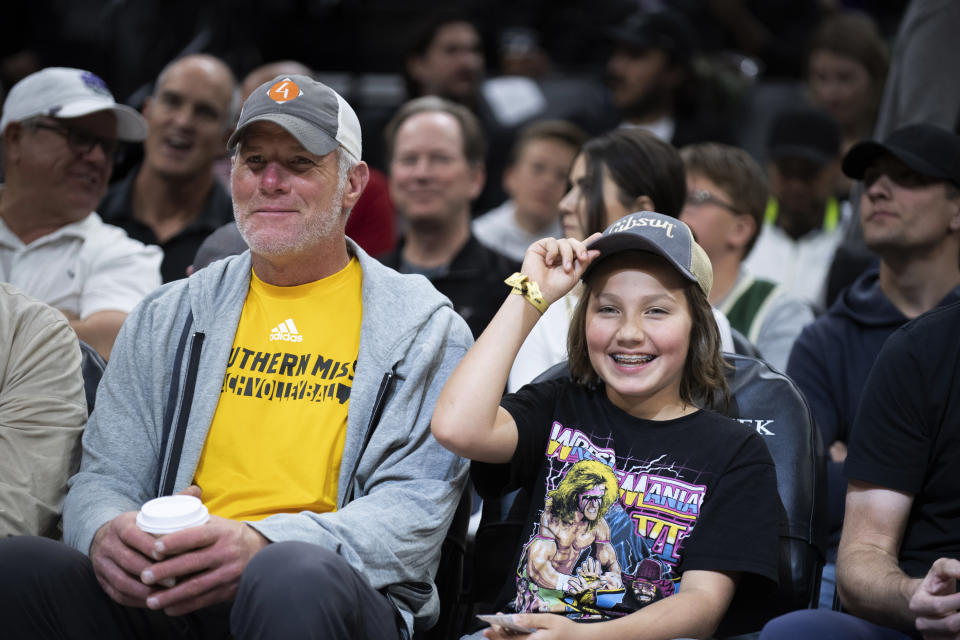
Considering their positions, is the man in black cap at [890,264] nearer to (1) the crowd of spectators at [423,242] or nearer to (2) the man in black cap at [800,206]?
(1) the crowd of spectators at [423,242]

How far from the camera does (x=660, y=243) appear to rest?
2.64 metres

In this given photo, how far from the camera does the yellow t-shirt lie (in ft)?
8.94

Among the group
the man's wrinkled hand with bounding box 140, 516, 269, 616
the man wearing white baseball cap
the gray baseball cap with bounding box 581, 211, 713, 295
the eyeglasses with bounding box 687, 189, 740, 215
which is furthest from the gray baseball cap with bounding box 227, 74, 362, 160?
the eyeglasses with bounding box 687, 189, 740, 215

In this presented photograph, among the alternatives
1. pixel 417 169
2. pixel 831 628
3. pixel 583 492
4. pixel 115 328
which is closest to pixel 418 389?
pixel 583 492

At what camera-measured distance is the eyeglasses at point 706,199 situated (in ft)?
14.5

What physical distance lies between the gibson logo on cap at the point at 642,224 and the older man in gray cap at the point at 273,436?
1.59ft

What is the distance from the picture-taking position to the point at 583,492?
260 centimetres

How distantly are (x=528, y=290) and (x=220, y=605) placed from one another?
1.04m

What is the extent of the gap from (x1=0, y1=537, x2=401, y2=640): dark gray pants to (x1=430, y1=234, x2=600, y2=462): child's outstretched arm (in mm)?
388

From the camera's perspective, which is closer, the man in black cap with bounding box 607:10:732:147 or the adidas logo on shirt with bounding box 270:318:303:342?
the adidas logo on shirt with bounding box 270:318:303:342

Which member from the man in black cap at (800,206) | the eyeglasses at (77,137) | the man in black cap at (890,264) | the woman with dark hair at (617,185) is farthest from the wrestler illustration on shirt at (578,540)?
the man in black cap at (800,206)

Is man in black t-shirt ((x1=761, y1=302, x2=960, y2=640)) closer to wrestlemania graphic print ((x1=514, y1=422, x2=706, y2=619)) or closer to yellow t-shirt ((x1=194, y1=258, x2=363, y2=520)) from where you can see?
wrestlemania graphic print ((x1=514, y1=422, x2=706, y2=619))

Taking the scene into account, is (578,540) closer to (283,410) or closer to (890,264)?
(283,410)

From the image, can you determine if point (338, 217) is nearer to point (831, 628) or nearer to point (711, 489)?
point (711, 489)
